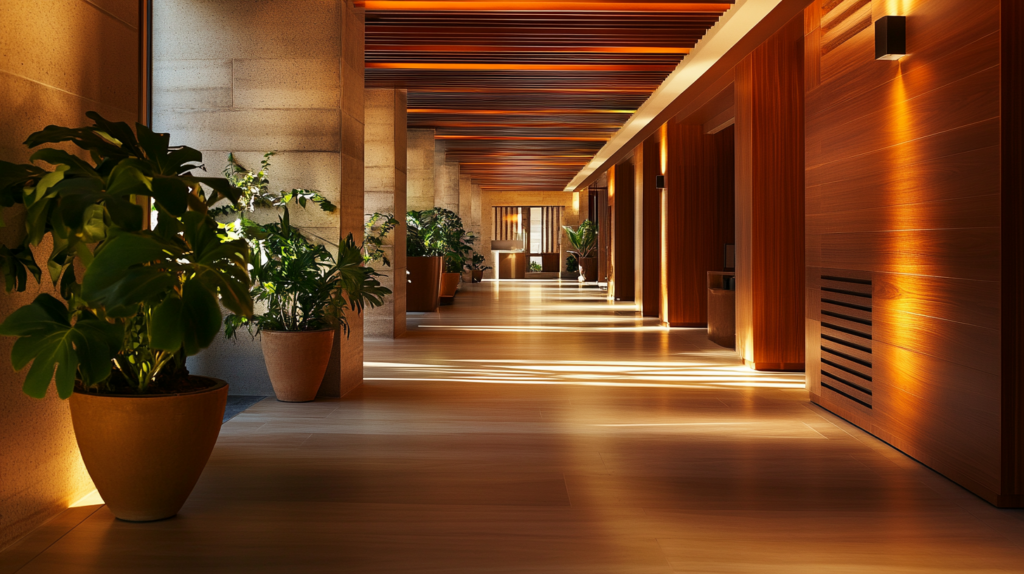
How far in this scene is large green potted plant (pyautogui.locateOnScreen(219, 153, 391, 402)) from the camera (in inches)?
181

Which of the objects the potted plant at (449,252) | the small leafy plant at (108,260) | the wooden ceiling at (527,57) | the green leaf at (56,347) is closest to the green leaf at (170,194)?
the small leafy plant at (108,260)

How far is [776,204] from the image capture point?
6109 millimetres

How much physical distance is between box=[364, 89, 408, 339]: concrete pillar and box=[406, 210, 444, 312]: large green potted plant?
277 cm

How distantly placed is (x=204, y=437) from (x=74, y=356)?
1.83 feet

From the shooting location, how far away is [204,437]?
2.63 meters

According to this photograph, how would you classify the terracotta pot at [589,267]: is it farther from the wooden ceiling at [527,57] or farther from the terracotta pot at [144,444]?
the terracotta pot at [144,444]

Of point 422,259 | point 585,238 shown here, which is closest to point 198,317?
point 422,259

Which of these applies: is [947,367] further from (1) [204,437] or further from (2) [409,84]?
(2) [409,84]

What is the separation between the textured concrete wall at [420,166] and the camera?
466 inches

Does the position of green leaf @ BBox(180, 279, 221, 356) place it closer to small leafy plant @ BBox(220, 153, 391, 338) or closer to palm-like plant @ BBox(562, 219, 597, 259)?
small leafy plant @ BBox(220, 153, 391, 338)

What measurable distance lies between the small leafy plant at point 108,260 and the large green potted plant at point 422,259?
8830 mm

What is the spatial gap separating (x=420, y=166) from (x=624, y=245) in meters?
4.49

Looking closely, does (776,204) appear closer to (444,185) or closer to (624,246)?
(624,246)

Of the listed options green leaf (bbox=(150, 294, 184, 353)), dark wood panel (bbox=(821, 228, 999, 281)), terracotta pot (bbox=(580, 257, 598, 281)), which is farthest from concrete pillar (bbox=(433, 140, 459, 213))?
green leaf (bbox=(150, 294, 184, 353))
